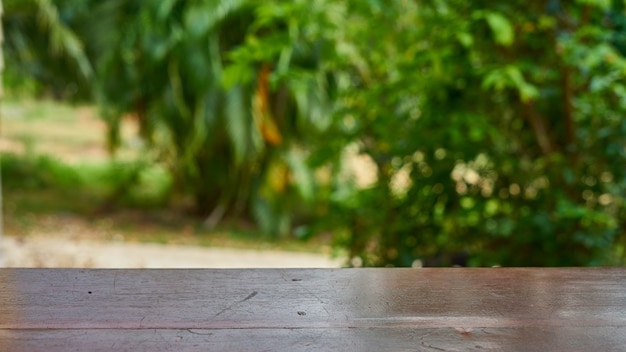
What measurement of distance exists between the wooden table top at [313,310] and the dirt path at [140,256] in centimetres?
605

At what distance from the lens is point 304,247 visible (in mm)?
9570

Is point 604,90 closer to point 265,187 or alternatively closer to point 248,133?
point 248,133

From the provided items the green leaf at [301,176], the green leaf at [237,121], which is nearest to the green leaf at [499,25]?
the green leaf at [237,121]

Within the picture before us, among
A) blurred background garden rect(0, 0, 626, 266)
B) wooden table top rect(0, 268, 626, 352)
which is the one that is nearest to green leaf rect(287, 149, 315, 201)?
blurred background garden rect(0, 0, 626, 266)

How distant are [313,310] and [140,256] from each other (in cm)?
730

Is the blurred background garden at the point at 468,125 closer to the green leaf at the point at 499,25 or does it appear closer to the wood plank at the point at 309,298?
the green leaf at the point at 499,25

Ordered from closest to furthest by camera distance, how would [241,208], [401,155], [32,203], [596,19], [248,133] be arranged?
[596,19] < [401,155] < [248,133] < [241,208] < [32,203]

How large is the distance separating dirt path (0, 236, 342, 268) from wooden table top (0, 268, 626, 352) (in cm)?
605

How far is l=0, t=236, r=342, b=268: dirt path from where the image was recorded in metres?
7.32

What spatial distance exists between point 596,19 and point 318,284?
6.94ft

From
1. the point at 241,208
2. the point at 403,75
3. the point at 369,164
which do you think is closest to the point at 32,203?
the point at 241,208

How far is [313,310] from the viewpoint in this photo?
0.92m

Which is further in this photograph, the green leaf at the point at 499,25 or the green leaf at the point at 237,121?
→ the green leaf at the point at 237,121

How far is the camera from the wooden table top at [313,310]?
2.65 feet
